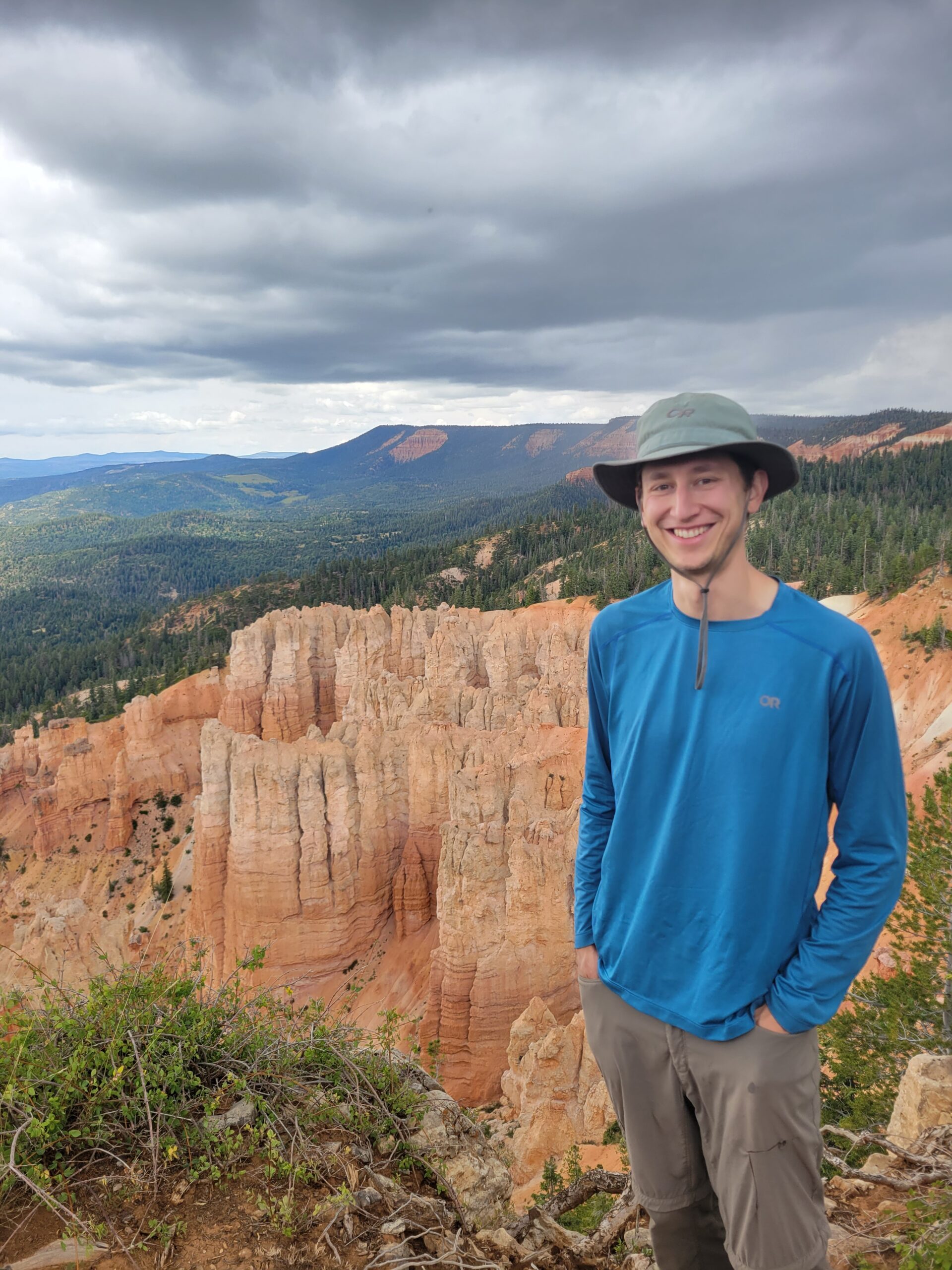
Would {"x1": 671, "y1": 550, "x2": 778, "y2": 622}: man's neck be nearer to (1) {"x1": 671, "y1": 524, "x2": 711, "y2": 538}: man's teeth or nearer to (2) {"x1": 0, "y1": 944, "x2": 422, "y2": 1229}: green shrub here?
(1) {"x1": 671, "y1": 524, "x2": 711, "y2": 538}: man's teeth

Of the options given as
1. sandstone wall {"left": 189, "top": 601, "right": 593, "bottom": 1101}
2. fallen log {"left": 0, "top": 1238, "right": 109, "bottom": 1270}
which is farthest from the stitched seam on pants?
sandstone wall {"left": 189, "top": 601, "right": 593, "bottom": 1101}

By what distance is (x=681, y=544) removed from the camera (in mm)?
2932

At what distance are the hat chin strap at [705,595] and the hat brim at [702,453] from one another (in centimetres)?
22

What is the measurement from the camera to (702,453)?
9.29 feet

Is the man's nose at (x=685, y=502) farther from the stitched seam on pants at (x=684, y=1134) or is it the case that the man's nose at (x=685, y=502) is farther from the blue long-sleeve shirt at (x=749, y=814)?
the stitched seam on pants at (x=684, y=1134)

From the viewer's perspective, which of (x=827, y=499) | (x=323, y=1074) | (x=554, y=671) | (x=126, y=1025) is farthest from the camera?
(x=827, y=499)

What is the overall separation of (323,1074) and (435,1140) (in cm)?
92

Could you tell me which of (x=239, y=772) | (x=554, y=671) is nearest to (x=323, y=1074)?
(x=239, y=772)

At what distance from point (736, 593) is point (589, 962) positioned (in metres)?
1.98

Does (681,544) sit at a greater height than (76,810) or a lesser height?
greater

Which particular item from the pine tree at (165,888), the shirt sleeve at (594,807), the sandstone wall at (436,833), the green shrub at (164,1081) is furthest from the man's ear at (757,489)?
the pine tree at (165,888)

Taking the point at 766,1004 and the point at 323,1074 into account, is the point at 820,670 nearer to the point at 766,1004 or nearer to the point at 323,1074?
the point at 766,1004

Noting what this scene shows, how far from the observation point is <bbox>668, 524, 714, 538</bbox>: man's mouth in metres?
2.91

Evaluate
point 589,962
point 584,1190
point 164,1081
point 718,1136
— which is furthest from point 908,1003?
point 164,1081
